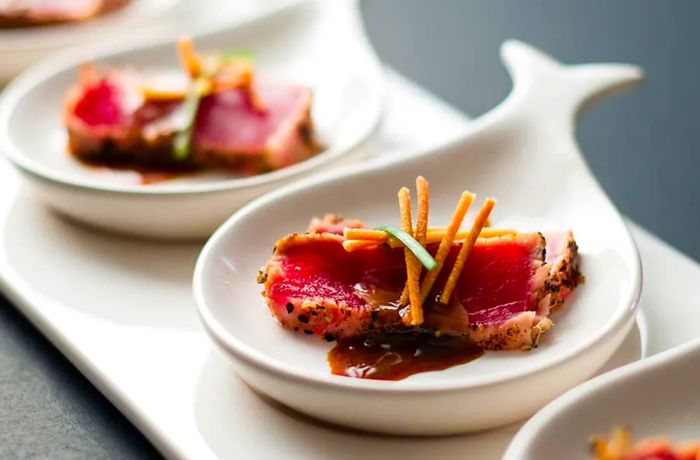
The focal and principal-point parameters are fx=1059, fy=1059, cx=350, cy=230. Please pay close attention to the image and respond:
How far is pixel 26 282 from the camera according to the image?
6.03 feet

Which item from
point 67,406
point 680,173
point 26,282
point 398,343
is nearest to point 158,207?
point 26,282

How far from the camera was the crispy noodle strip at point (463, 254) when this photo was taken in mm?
1551

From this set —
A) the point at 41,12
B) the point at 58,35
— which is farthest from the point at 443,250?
the point at 41,12

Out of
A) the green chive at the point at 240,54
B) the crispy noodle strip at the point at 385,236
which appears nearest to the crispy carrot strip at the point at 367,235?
the crispy noodle strip at the point at 385,236

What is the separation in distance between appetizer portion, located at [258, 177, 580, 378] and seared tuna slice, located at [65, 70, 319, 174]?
0.48m

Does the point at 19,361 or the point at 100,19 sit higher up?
the point at 100,19

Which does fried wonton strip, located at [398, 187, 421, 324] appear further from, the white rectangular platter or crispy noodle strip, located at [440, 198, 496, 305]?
the white rectangular platter

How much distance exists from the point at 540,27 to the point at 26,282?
6.62ft

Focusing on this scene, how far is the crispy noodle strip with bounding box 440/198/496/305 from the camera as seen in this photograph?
1.55 metres

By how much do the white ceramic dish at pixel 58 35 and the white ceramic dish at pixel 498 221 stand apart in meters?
1.06

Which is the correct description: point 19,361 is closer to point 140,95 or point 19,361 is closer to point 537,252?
point 140,95

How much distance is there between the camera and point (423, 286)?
1.55 meters

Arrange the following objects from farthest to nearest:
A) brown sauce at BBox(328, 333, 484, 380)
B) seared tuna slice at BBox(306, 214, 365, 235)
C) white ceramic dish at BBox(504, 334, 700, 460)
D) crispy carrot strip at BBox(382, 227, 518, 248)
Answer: seared tuna slice at BBox(306, 214, 365, 235)
crispy carrot strip at BBox(382, 227, 518, 248)
brown sauce at BBox(328, 333, 484, 380)
white ceramic dish at BBox(504, 334, 700, 460)

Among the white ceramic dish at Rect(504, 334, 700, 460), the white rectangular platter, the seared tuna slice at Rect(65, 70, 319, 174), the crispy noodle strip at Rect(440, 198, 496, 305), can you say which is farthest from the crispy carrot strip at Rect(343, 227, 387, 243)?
the seared tuna slice at Rect(65, 70, 319, 174)
